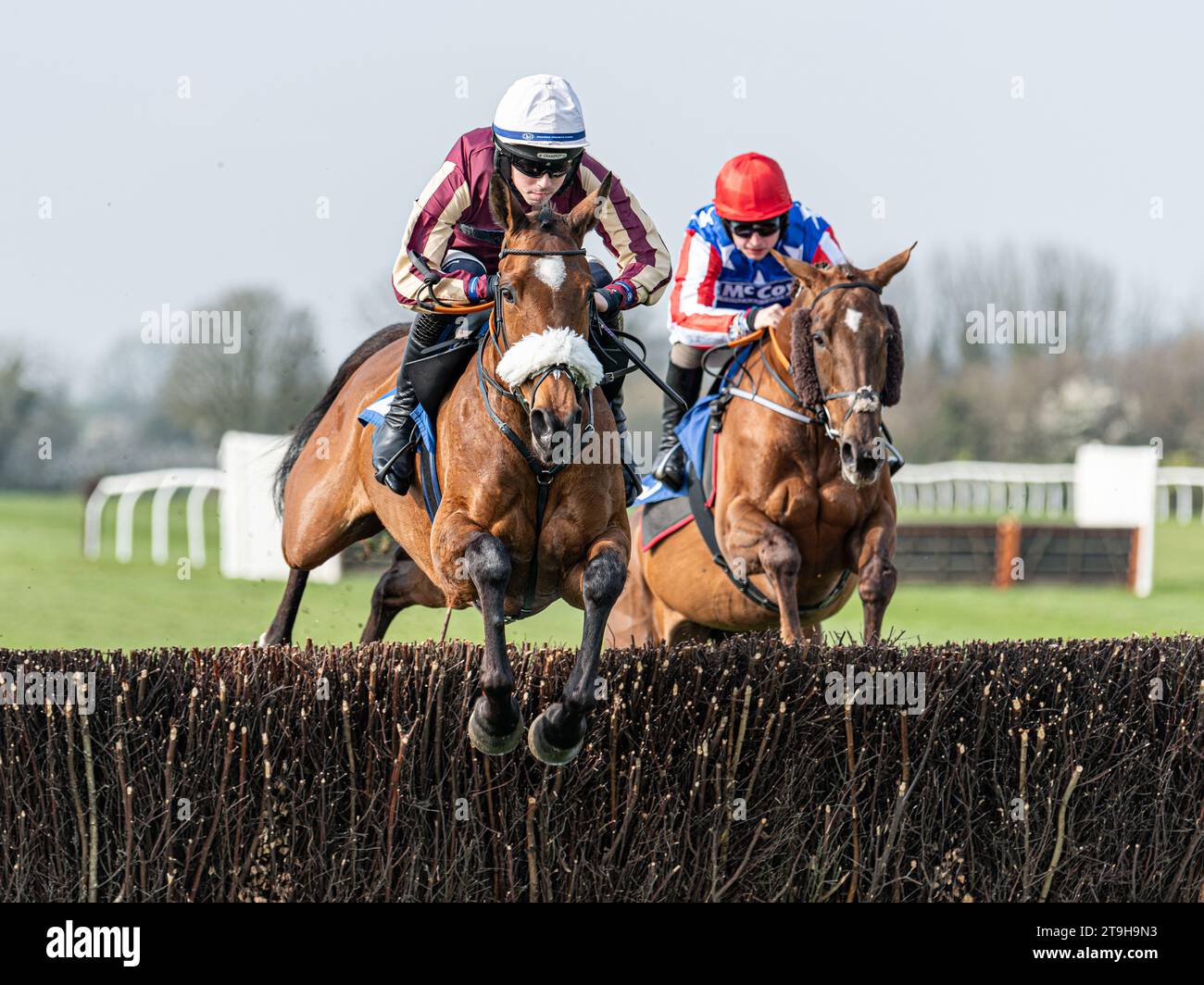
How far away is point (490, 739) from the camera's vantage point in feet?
14.1

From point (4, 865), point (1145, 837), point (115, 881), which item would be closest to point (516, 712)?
point (115, 881)

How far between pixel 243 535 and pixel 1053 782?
13100mm

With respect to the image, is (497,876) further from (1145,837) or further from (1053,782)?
(1145,837)

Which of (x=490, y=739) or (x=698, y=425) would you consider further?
(x=698, y=425)

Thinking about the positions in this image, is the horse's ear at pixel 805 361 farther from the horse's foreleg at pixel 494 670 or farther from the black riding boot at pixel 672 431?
the horse's foreleg at pixel 494 670

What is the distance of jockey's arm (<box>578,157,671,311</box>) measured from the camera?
5.12 meters

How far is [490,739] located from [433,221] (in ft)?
6.08

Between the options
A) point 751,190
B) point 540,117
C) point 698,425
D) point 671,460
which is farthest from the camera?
point 671,460

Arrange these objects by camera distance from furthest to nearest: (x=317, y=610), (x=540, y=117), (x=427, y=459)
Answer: (x=317, y=610), (x=427, y=459), (x=540, y=117)

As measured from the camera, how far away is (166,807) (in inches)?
168

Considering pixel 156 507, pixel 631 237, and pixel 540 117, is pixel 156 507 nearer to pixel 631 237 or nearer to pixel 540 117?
pixel 631 237

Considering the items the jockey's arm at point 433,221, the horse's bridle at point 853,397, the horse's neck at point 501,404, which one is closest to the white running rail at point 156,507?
the horse's bridle at point 853,397

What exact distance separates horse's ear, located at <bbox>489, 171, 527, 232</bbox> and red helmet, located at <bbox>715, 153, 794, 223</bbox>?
7.76ft

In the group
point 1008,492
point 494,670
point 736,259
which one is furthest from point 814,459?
point 1008,492
